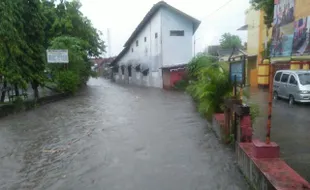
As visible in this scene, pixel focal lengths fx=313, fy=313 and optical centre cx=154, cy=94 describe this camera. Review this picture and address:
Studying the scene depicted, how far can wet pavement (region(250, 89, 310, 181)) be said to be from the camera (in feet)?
20.6

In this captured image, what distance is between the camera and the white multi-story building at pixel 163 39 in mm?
30422

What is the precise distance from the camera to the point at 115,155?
7.68 meters

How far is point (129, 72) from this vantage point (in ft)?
150

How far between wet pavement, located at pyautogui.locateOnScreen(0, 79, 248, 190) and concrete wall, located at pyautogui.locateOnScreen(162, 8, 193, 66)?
1885 centimetres

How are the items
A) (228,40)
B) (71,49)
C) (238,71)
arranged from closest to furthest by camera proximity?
(238,71)
(71,49)
(228,40)

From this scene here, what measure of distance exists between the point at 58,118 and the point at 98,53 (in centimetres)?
2196

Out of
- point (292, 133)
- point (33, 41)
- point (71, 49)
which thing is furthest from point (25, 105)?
point (292, 133)

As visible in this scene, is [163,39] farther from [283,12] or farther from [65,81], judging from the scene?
[283,12]

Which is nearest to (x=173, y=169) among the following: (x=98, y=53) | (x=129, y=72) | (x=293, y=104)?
(x=293, y=104)

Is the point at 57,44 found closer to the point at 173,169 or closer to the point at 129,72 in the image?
the point at 173,169

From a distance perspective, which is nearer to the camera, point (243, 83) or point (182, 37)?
point (243, 83)

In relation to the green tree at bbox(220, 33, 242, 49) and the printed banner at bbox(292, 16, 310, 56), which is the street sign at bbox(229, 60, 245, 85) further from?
the green tree at bbox(220, 33, 242, 49)

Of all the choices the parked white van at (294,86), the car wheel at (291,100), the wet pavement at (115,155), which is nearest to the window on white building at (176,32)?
the parked white van at (294,86)

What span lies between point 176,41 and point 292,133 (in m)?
23.1
